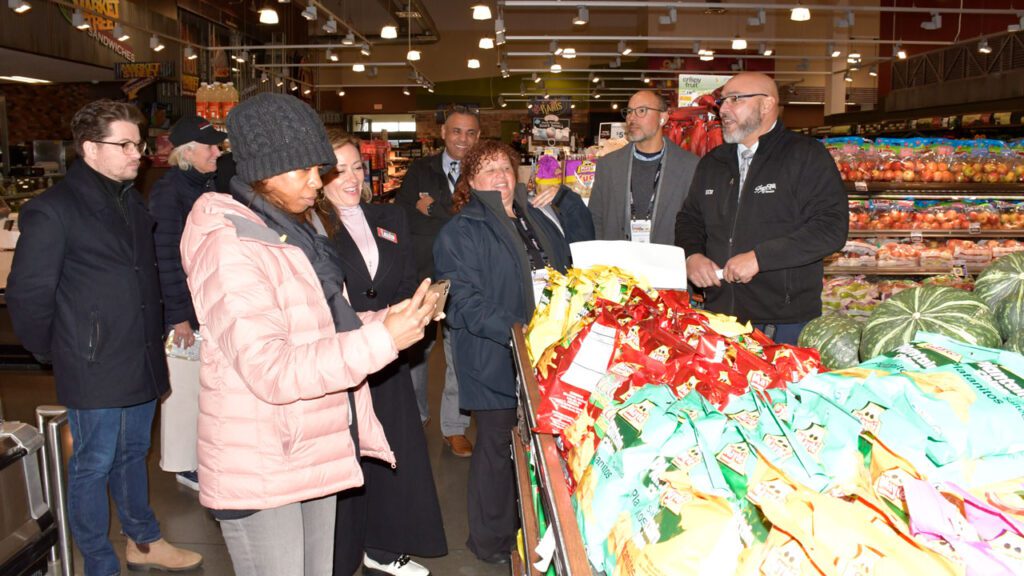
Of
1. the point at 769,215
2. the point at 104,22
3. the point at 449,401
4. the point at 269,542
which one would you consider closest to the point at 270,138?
the point at 269,542

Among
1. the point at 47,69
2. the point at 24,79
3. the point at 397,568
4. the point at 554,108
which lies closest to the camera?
the point at 397,568

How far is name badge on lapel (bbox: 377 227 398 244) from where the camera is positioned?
306cm

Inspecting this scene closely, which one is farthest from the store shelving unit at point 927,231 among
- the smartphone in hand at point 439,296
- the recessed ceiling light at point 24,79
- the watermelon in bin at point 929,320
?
the recessed ceiling light at point 24,79

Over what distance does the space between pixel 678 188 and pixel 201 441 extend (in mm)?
3083

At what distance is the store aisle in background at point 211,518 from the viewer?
3.33m

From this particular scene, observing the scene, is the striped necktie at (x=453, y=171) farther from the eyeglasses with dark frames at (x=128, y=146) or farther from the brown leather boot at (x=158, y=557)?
the brown leather boot at (x=158, y=557)

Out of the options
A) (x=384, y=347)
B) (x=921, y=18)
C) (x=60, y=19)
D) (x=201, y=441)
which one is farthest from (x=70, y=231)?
(x=921, y=18)

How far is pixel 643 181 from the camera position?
14.6 ft

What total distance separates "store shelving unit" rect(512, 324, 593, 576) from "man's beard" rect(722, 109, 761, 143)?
135 cm

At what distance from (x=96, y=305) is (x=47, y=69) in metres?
11.5

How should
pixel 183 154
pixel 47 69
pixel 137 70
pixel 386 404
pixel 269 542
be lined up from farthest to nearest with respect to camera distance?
pixel 47 69 < pixel 137 70 < pixel 183 154 < pixel 386 404 < pixel 269 542

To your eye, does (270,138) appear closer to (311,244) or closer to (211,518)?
(311,244)

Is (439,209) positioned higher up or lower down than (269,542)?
higher up

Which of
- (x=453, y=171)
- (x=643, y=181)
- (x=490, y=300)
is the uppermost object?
(x=453, y=171)
